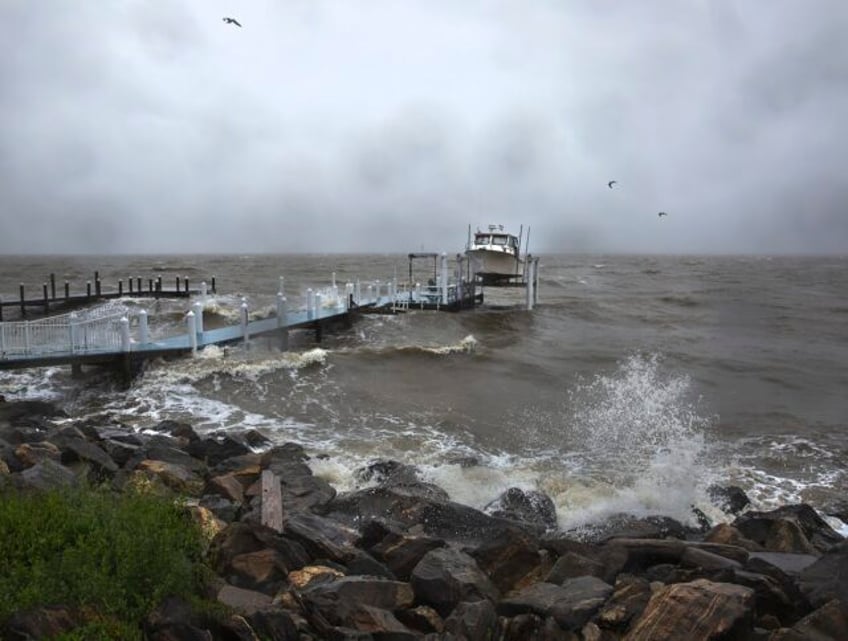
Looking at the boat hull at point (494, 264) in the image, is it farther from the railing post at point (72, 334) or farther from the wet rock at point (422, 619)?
the wet rock at point (422, 619)

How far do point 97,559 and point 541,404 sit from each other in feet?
45.8

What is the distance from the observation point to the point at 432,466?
11.7 metres

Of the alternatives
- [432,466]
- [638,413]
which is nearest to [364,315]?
[638,413]

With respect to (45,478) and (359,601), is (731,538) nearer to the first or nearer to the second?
(359,601)

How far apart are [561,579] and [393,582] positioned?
1712mm

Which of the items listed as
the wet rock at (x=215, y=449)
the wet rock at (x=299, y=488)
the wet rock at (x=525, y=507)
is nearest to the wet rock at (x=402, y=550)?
the wet rock at (x=299, y=488)

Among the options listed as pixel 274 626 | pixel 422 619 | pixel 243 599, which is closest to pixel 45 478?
pixel 243 599

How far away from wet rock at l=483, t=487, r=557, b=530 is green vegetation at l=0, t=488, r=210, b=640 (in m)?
4.85

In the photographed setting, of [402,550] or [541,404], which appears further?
[541,404]

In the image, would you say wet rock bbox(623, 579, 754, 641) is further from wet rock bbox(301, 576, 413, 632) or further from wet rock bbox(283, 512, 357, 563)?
wet rock bbox(283, 512, 357, 563)

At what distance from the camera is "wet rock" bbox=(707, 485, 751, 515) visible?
394 inches

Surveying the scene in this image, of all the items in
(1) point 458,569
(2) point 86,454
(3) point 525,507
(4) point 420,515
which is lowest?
(3) point 525,507

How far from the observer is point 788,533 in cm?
792

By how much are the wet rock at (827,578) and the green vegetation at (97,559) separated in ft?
16.9
